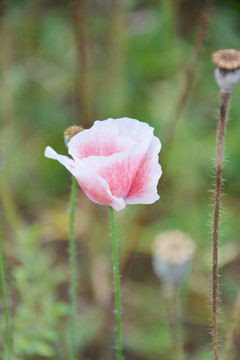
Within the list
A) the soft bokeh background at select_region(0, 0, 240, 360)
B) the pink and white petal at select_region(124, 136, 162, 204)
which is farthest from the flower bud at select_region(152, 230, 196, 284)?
the pink and white petal at select_region(124, 136, 162, 204)

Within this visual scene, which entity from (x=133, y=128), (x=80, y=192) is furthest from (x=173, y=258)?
(x=80, y=192)

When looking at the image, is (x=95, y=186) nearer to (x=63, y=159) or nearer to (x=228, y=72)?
(x=63, y=159)

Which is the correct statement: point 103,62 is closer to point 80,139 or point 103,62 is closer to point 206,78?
point 206,78

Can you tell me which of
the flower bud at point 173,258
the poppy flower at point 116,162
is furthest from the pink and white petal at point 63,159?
the flower bud at point 173,258

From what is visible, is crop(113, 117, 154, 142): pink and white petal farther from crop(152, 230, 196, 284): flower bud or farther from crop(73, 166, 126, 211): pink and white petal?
crop(152, 230, 196, 284): flower bud

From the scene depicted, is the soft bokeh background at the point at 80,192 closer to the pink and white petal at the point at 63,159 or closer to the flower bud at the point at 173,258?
the flower bud at the point at 173,258

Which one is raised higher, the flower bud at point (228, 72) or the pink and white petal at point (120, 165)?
the flower bud at point (228, 72)

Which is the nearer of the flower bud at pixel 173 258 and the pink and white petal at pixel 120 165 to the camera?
the pink and white petal at pixel 120 165

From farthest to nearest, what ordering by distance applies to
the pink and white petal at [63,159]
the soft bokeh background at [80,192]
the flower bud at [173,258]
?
the soft bokeh background at [80,192]
the flower bud at [173,258]
the pink and white petal at [63,159]
